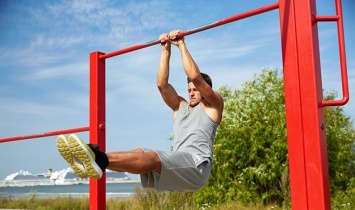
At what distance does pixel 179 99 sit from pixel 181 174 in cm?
80

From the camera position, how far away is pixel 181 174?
3041mm

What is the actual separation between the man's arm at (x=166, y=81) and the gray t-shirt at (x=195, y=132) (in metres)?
0.20

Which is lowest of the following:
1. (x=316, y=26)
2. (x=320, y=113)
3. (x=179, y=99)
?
(x=320, y=113)

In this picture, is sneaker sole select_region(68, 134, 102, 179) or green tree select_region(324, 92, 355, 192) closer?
sneaker sole select_region(68, 134, 102, 179)

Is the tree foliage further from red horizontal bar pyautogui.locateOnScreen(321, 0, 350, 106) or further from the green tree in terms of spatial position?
red horizontal bar pyautogui.locateOnScreen(321, 0, 350, 106)

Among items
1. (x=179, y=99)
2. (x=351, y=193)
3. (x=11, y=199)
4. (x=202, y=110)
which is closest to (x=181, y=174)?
(x=202, y=110)

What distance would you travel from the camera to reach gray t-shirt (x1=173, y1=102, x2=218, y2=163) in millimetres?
3221

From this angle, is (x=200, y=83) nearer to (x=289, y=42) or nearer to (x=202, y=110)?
(x=202, y=110)

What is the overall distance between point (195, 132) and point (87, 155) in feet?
2.97

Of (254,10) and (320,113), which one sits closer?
(320,113)

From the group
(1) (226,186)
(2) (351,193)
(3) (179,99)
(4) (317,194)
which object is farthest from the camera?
(1) (226,186)

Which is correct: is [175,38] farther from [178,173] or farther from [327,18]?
[327,18]

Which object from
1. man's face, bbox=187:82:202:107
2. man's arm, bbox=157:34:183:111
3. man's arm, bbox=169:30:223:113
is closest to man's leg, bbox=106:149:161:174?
man's arm, bbox=169:30:223:113

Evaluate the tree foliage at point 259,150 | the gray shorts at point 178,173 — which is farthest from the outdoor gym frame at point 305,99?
the tree foliage at point 259,150
